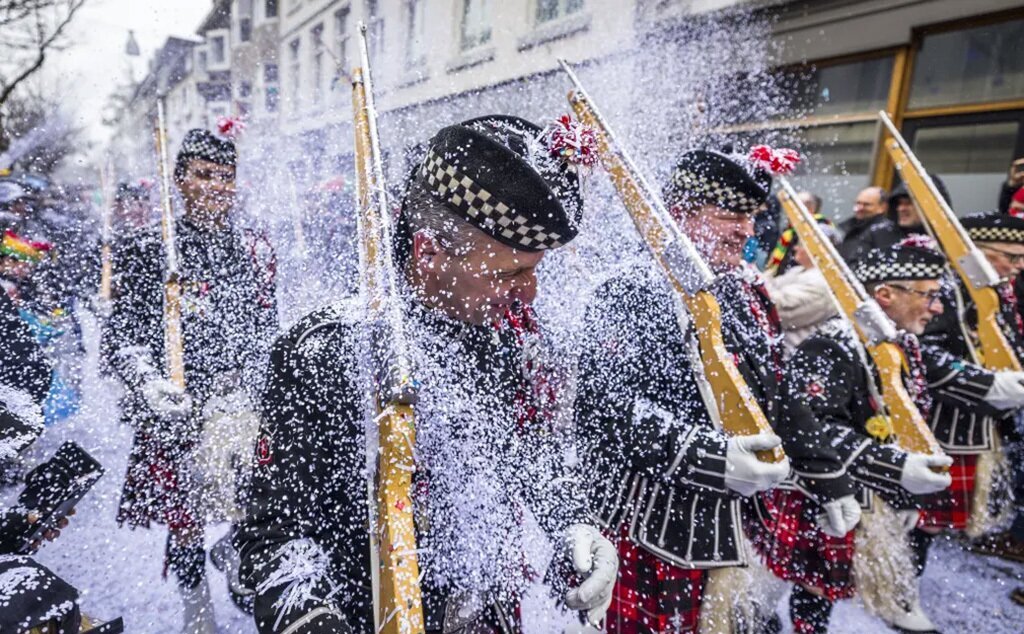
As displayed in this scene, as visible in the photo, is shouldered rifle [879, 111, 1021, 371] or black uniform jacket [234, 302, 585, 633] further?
shouldered rifle [879, 111, 1021, 371]

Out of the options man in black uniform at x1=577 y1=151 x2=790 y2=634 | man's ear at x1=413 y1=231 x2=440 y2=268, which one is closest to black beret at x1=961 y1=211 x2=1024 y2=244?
man in black uniform at x1=577 y1=151 x2=790 y2=634

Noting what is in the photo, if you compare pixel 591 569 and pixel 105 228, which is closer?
pixel 591 569

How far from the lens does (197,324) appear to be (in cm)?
255

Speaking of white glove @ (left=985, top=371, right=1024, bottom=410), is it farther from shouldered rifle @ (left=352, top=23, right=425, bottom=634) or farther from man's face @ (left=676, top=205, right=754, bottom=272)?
shouldered rifle @ (left=352, top=23, right=425, bottom=634)

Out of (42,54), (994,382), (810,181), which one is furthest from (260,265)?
(810,181)

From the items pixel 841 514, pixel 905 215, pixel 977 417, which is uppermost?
pixel 905 215

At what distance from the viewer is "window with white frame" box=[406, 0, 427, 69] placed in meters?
2.78

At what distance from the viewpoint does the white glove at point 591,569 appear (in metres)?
1.39

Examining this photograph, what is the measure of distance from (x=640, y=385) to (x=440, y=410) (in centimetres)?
84

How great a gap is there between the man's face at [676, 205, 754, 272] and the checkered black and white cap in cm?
117

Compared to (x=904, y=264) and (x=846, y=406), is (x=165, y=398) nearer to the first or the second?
(x=846, y=406)

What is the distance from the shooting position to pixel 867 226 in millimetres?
4625

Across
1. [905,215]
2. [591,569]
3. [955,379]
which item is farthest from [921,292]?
[591,569]

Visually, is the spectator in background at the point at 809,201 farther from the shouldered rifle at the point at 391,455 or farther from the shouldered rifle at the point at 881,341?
the shouldered rifle at the point at 391,455
